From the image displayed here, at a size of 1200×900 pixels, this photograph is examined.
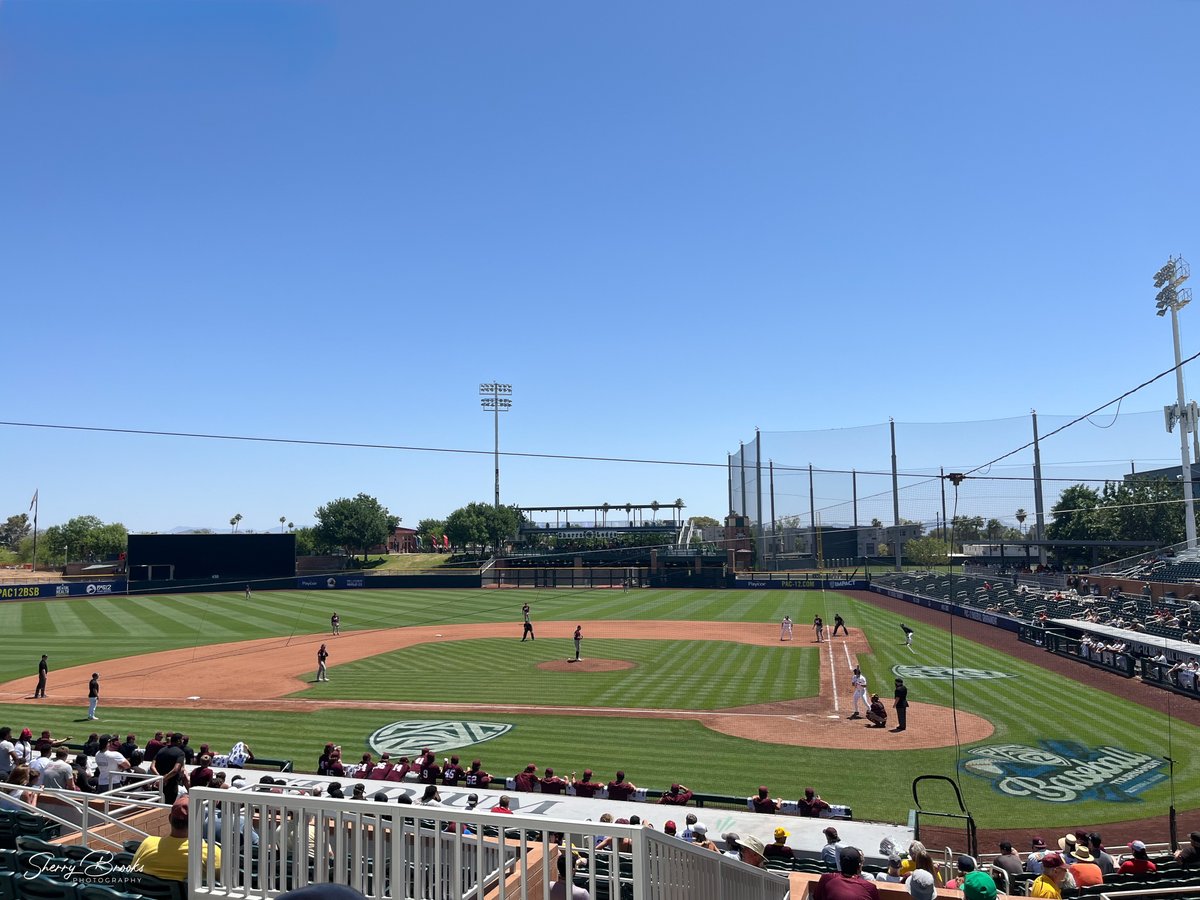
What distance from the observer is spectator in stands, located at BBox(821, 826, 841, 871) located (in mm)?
10078

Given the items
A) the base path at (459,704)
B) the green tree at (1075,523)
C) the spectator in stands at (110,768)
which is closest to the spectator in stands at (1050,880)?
the base path at (459,704)

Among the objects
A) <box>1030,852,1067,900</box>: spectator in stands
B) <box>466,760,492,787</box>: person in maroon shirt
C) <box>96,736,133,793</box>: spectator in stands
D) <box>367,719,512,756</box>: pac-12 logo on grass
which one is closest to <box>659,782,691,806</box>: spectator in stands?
<box>466,760,492,787</box>: person in maroon shirt

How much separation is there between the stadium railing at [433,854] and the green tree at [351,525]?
336 feet

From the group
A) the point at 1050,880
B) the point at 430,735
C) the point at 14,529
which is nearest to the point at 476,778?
the point at 430,735

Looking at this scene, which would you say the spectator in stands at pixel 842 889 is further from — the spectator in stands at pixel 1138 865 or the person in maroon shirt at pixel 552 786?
the person in maroon shirt at pixel 552 786

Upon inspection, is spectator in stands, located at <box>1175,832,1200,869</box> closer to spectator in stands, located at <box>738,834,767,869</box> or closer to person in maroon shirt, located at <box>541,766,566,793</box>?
spectator in stands, located at <box>738,834,767,869</box>

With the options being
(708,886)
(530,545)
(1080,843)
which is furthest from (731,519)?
(708,886)

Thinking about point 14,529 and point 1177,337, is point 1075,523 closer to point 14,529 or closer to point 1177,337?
point 1177,337

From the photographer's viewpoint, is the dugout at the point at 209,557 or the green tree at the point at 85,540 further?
the green tree at the point at 85,540

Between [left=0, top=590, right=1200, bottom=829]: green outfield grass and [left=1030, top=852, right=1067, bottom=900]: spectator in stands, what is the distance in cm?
637

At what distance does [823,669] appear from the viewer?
29.9 meters

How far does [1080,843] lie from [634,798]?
6970mm

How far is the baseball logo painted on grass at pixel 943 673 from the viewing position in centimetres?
2800

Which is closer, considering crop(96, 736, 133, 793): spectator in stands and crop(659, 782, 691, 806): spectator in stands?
crop(96, 736, 133, 793): spectator in stands
